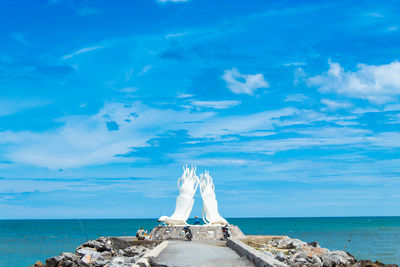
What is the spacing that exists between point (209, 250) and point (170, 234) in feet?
26.2

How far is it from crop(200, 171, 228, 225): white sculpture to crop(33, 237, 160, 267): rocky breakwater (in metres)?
4.37

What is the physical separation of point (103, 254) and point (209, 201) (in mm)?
7592

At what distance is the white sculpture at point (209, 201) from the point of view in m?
29.6

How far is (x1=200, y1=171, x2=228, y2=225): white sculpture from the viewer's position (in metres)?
29.6

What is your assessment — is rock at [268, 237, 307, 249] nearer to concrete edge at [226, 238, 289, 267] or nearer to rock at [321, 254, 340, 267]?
rock at [321, 254, 340, 267]

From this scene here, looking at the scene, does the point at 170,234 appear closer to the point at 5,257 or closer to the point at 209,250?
the point at 209,250

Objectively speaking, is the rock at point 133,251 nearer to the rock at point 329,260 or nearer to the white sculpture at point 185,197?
the white sculpture at point 185,197

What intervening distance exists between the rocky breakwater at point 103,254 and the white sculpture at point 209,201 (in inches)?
172

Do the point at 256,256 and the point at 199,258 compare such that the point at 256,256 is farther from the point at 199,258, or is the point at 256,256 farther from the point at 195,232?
the point at 195,232

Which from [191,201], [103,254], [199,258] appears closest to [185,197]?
[191,201]

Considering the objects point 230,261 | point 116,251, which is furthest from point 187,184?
point 230,261

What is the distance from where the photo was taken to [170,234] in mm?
27203

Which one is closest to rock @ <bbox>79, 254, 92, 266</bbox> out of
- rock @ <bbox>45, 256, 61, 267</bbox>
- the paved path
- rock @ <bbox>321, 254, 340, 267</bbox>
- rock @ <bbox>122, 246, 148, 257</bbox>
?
rock @ <bbox>45, 256, 61, 267</bbox>

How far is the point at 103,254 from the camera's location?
25297 millimetres
